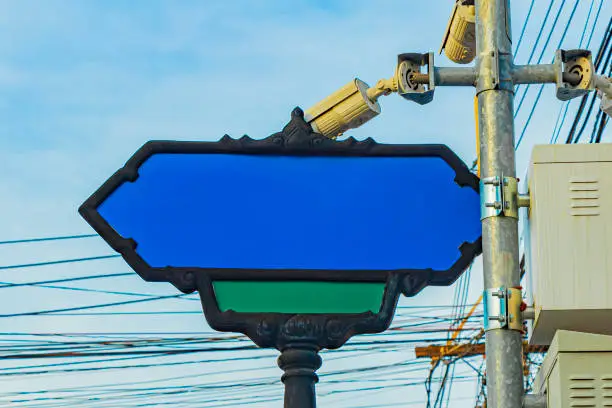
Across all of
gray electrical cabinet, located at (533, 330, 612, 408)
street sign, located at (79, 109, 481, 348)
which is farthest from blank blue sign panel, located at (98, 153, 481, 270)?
gray electrical cabinet, located at (533, 330, 612, 408)

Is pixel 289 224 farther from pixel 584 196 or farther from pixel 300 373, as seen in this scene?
pixel 584 196

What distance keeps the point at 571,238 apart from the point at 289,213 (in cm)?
103

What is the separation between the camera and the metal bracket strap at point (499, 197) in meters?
4.31

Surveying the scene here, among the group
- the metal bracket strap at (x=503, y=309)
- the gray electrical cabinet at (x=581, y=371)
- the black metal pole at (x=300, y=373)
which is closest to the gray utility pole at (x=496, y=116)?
the metal bracket strap at (x=503, y=309)

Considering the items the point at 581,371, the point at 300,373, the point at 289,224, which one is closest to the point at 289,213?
the point at 289,224

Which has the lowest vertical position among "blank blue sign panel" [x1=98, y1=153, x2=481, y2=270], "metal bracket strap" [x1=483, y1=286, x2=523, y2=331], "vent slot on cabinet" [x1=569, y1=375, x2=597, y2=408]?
"vent slot on cabinet" [x1=569, y1=375, x2=597, y2=408]

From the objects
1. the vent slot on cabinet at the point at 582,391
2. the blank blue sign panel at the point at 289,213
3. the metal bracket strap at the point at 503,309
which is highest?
the blank blue sign panel at the point at 289,213

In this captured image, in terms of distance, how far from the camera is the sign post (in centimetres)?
421

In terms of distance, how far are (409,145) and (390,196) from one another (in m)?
0.21

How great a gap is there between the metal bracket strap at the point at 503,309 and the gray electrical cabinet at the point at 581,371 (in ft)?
0.54

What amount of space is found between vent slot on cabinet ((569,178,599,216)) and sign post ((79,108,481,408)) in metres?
0.36

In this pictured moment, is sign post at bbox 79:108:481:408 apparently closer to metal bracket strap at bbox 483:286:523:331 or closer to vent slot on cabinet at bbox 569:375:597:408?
metal bracket strap at bbox 483:286:523:331

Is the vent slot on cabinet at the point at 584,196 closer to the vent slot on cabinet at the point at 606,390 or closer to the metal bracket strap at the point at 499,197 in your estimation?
the metal bracket strap at the point at 499,197

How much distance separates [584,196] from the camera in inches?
169
